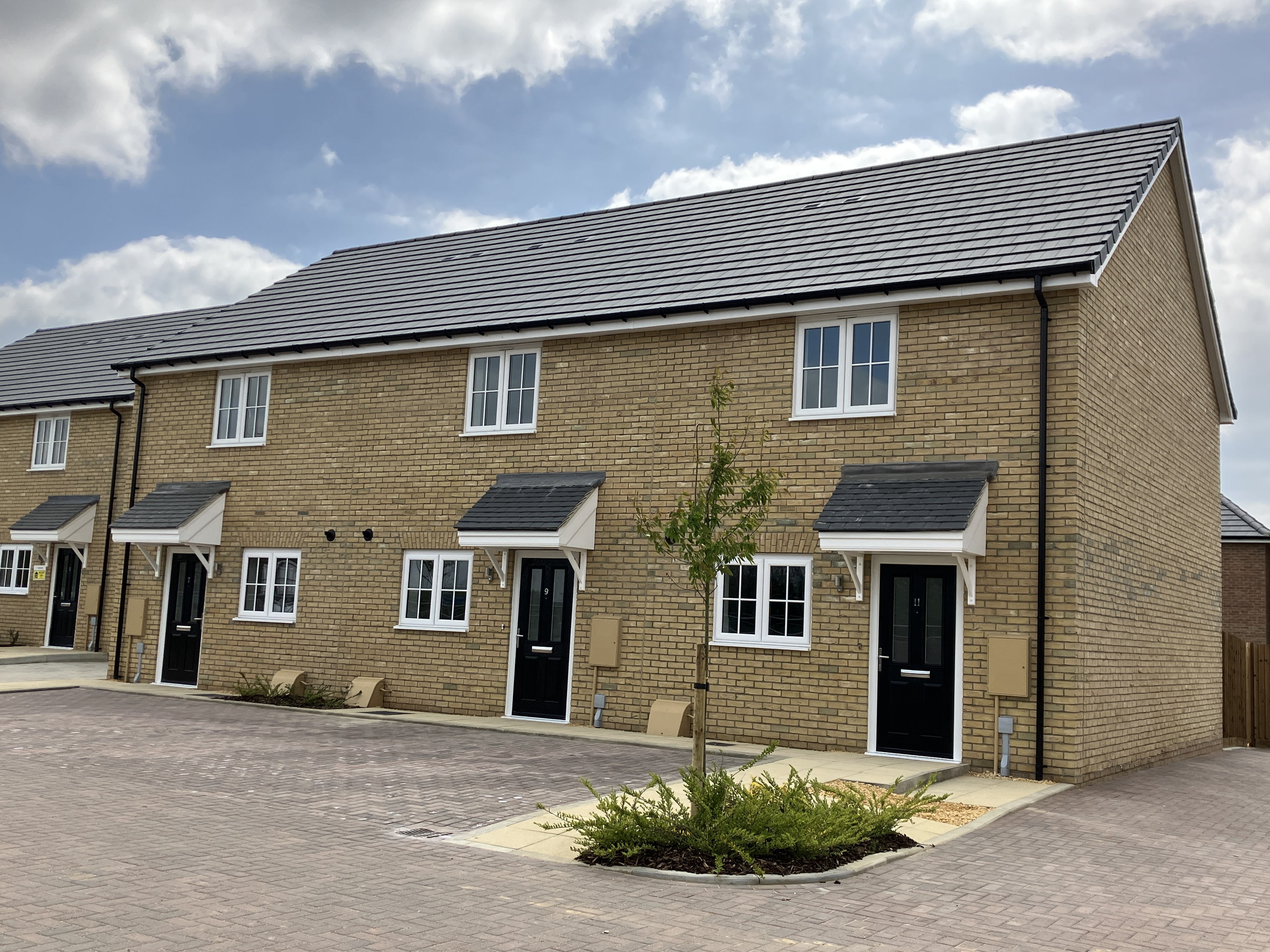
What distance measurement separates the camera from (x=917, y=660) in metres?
13.1

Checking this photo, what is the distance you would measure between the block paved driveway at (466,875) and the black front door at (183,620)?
274 inches

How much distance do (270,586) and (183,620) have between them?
7.32 ft

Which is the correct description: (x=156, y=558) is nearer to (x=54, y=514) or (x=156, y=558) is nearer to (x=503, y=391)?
(x=54, y=514)

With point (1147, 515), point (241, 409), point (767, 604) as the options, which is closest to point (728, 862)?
point (767, 604)

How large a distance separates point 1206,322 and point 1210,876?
12033 mm

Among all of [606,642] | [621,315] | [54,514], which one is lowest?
[606,642]

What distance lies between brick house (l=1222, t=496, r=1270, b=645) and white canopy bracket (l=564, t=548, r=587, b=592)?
20391 millimetres

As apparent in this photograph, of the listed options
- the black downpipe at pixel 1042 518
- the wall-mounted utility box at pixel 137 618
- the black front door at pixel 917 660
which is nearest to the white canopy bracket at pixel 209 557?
the wall-mounted utility box at pixel 137 618

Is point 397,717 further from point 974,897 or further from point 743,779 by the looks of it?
point 974,897

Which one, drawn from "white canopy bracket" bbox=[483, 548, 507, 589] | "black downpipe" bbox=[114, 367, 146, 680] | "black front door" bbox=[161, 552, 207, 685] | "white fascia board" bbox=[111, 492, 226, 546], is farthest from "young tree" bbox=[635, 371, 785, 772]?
"black downpipe" bbox=[114, 367, 146, 680]

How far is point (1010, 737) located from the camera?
1236cm

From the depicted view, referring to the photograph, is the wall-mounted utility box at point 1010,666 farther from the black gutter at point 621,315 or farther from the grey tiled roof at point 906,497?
the black gutter at point 621,315

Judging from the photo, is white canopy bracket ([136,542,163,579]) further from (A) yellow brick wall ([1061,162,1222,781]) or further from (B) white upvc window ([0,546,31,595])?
(A) yellow brick wall ([1061,162,1222,781])

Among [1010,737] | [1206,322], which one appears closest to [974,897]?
[1010,737]
